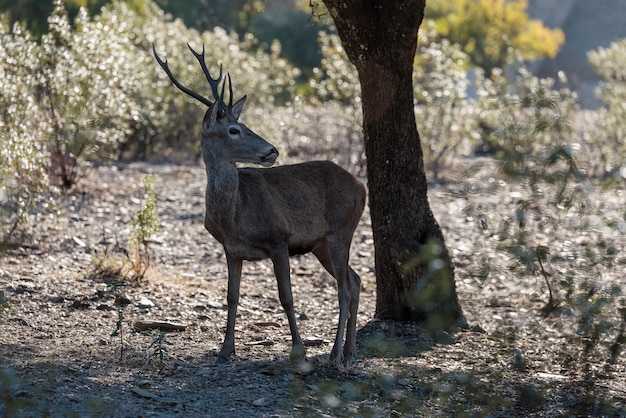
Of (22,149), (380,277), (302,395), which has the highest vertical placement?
(22,149)

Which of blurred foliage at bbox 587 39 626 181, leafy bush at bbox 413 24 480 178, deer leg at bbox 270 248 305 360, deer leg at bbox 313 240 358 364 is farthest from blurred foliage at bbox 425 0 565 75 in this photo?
deer leg at bbox 270 248 305 360

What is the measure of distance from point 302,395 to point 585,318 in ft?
6.30

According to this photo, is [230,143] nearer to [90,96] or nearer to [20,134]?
[20,134]

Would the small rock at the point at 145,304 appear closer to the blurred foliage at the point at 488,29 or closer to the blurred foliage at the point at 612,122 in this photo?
the blurred foliage at the point at 612,122

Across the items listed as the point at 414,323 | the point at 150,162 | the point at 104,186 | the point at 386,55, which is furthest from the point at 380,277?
the point at 150,162

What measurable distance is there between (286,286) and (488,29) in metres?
38.8

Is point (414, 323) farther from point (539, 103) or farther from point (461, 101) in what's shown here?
point (461, 101)

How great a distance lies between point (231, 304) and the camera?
7504mm

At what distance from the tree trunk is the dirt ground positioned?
0.46 m

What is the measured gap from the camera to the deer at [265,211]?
721cm

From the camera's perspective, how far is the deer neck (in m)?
7.17

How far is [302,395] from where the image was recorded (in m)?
6.42

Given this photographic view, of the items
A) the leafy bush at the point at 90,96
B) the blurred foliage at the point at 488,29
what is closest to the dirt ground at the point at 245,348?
the leafy bush at the point at 90,96

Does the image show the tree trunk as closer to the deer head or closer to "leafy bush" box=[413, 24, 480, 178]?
the deer head
